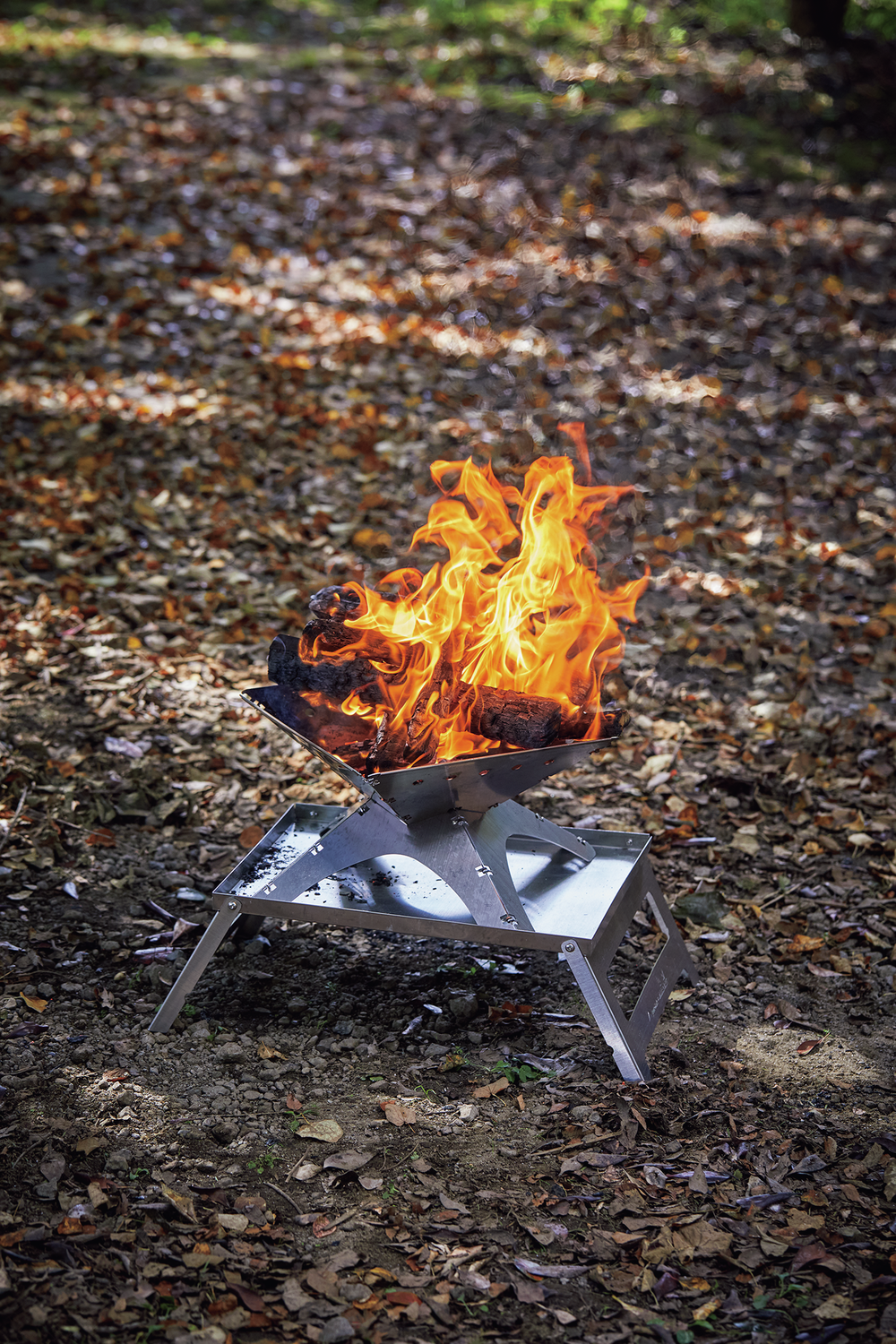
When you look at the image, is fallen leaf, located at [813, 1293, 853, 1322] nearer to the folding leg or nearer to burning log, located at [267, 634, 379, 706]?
the folding leg

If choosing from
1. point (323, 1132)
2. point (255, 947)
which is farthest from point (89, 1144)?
point (255, 947)

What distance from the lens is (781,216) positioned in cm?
1128

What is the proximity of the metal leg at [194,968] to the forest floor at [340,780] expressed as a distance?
67mm

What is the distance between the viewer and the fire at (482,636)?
3629mm

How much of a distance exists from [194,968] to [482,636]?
141cm

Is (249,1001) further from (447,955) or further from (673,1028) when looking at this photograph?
(673,1028)

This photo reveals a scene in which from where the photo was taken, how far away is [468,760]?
3.45m

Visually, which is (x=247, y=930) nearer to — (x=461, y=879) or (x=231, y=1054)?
(x=231, y=1054)

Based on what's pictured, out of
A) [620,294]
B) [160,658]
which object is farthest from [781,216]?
[160,658]

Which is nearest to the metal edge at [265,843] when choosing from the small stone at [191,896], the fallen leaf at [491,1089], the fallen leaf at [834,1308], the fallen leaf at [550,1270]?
the small stone at [191,896]

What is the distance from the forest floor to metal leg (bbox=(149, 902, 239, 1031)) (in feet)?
0.22

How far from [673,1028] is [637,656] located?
273 cm

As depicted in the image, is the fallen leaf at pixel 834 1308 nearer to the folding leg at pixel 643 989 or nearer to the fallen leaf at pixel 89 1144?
the folding leg at pixel 643 989

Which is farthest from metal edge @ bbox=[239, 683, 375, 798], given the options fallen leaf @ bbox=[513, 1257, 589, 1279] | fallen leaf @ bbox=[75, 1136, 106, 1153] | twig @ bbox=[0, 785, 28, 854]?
twig @ bbox=[0, 785, 28, 854]
